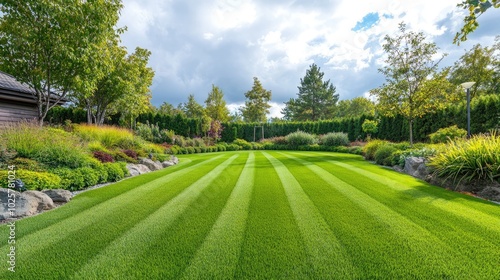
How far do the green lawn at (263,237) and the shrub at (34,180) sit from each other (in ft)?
2.41

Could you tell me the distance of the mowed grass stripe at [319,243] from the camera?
190 centimetres

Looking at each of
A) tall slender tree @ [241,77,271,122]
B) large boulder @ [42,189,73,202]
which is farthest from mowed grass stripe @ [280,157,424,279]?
tall slender tree @ [241,77,271,122]

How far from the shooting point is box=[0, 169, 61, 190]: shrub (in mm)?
3686

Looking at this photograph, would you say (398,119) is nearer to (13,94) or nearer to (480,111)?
(480,111)

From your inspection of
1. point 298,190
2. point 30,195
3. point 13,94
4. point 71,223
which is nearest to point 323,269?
point 298,190

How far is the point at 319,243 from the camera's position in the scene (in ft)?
7.67

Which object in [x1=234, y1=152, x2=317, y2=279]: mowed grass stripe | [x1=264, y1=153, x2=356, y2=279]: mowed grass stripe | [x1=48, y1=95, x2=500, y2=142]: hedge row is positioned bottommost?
[x1=234, y1=152, x2=317, y2=279]: mowed grass stripe

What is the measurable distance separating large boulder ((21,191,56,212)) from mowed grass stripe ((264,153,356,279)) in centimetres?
381

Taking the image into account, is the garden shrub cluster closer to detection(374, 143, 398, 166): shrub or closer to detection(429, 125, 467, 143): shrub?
detection(374, 143, 398, 166): shrub

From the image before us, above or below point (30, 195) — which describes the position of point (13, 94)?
above

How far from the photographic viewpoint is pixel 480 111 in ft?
37.8

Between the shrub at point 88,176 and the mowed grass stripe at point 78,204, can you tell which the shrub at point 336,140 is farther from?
the shrub at point 88,176

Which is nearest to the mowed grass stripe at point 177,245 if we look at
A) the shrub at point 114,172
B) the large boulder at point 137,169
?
the shrub at point 114,172

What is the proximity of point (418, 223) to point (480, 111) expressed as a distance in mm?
13065
